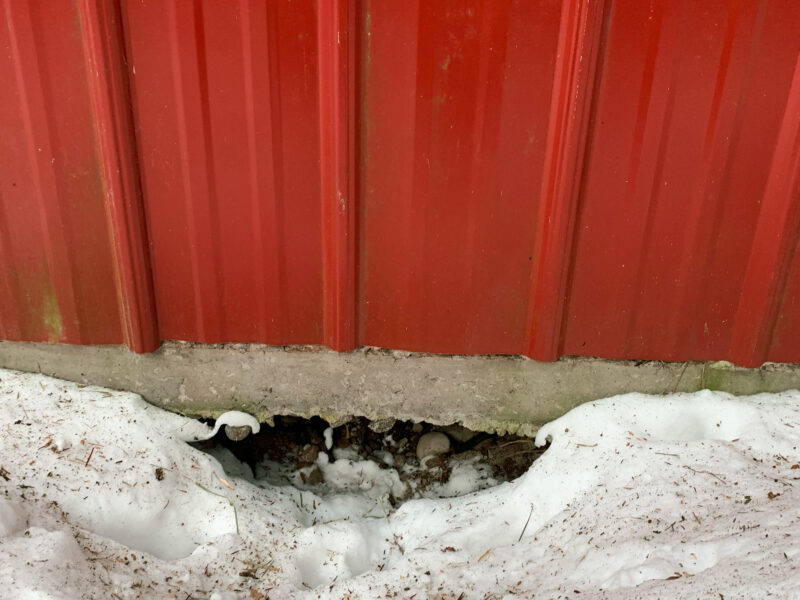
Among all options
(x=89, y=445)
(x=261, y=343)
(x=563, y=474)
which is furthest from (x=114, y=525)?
(x=563, y=474)

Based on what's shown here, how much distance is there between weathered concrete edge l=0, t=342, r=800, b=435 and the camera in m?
2.66

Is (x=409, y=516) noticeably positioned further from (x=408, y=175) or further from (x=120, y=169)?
(x=120, y=169)

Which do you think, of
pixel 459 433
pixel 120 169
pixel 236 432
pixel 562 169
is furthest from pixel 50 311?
pixel 562 169

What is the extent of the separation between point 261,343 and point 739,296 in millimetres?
2035

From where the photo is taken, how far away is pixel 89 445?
2.48 m

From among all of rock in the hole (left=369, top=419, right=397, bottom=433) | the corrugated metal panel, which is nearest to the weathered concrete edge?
rock in the hole (left=369, top=419, right=397, bottom=433)

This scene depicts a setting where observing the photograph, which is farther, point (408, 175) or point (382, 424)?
point (382, 424)

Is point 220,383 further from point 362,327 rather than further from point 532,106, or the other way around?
point 532,106

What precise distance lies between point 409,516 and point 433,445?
0.44 metres

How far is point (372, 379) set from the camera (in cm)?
270

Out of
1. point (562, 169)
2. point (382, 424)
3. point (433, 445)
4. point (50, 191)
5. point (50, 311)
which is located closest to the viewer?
point (562, 169)

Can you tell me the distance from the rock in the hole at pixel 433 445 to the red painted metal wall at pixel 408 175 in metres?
0.58

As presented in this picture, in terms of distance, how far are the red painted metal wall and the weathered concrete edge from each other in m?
0.08

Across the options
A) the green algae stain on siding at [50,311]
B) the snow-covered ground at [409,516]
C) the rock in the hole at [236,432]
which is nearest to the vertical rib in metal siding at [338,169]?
the rock in the hole at [236,432]
